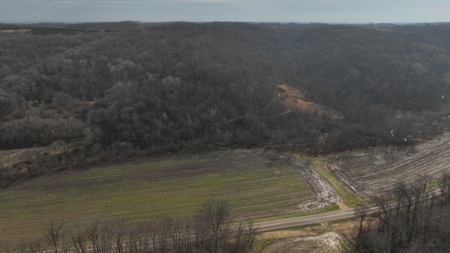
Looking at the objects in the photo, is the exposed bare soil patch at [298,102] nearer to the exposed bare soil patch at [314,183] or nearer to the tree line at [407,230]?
the exposed bare soil patch at [314,183]

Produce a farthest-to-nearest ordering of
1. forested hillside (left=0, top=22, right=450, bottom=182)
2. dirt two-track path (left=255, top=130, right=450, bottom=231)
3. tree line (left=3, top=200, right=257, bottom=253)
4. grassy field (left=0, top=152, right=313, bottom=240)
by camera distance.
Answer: forested hillside (left=0, top=22, right=450, bottom=182)
dirt two-track path (left=255, top=130, right=450, bottom=231)
grassy field (left=0, top=152, right=313, bottom=240)
tree line (left=3, top=200, right=257, bottom=253)

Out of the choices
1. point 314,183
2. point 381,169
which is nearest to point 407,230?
point 314,183

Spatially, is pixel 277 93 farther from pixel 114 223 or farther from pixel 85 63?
pixel 114 223

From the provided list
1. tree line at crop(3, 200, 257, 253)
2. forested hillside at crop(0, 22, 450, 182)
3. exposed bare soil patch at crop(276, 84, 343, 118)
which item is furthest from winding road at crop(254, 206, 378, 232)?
exposed bare soil patch at crop(276, 84, 343, 118)

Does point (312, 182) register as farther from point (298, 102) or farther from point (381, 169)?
point (298, 102)

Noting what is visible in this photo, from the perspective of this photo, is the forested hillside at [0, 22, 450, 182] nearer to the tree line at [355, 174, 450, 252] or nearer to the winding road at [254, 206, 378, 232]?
the winding road at [254, 206, 378, 232]

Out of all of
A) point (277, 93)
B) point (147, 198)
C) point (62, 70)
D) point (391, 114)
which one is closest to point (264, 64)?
point (277, 93)
